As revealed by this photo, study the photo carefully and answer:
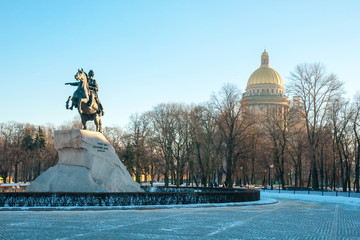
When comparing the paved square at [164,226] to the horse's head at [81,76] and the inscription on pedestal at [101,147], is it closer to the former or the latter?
the inscription on pedestal at [101,147]

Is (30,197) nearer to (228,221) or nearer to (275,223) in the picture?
(228,221)

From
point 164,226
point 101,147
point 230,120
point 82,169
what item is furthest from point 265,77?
point 164,226

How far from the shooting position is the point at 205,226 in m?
15.3

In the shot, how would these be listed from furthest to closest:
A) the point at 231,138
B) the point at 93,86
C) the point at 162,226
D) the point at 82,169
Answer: the point at 231,138 < the point at 93,86 < the point at 82,169 < the point at 162,226

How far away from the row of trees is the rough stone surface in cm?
2523

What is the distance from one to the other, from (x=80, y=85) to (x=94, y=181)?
6233 mm

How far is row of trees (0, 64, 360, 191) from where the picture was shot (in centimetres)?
4803

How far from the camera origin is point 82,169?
26047 millimetres

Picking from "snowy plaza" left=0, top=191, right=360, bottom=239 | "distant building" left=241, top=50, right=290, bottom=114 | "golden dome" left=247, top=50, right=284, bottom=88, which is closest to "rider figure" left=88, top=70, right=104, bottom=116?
"snowy plaza" left=0, top=191, right=360, bottom=239

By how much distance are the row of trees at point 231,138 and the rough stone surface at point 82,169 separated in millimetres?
25234

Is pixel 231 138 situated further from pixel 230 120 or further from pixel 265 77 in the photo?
pixel 265 77

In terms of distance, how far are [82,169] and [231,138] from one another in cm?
2722

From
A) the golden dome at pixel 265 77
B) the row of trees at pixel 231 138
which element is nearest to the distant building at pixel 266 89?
the golden dome at pixel 265 77

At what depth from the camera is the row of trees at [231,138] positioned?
48.0 m
